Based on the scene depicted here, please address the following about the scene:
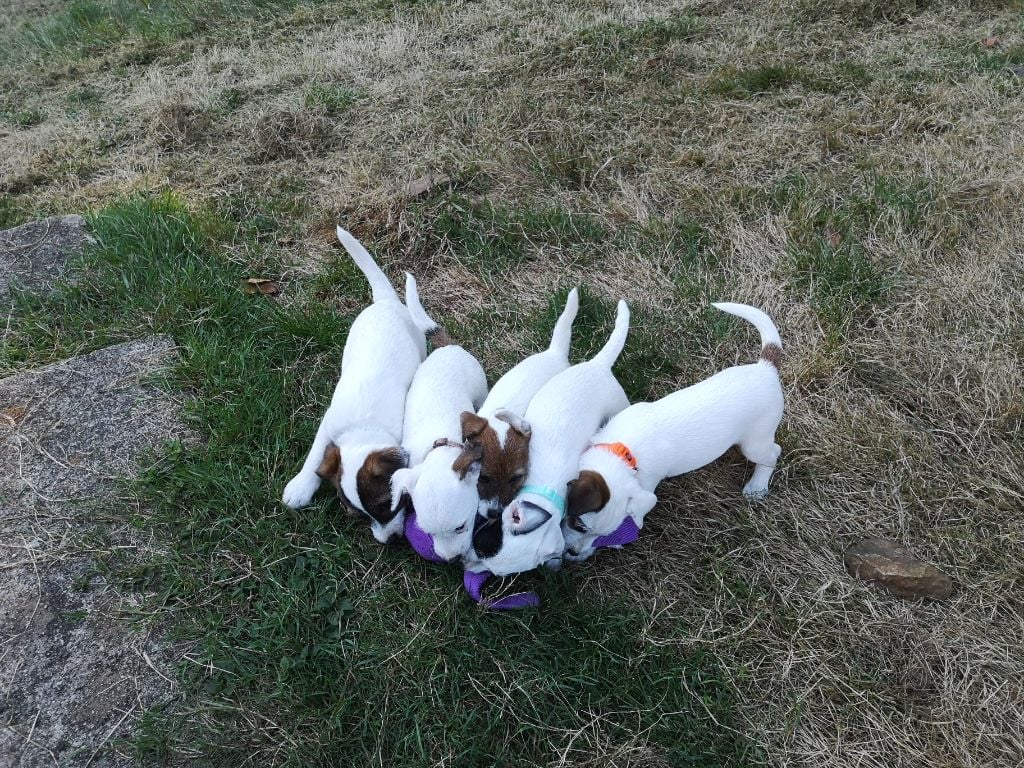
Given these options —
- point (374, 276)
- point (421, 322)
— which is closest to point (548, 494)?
point (421, 322)

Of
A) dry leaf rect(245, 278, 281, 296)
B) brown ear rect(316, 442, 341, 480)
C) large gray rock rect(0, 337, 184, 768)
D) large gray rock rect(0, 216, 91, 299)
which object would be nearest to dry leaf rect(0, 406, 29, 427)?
large gray rock rect(0, 337, 184, 768)

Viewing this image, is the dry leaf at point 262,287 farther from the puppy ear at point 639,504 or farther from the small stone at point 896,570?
the small stone at point 896,570

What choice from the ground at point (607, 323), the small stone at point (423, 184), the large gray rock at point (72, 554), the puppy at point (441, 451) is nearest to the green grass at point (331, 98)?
the ground at point (607, 323)

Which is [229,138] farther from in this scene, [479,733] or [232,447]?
[479,733]

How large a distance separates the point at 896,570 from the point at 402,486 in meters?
1.98

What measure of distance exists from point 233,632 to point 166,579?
0.40 m

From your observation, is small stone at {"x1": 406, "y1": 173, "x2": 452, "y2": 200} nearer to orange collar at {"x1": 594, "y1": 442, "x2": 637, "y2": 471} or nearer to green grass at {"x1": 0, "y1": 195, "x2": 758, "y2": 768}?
green grass at {"x1": 0, "y1": 195, "x2": 758, "y2": 768}

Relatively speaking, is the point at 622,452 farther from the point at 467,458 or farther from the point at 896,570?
the point at 896,570

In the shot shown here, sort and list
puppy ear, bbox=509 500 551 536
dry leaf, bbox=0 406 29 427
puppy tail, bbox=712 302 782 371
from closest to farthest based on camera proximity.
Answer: puppy ear, bbox=509 500 551 536, puppy tail, bbox=712 302 782 371, dry leaf, bbox=0 406 29 427

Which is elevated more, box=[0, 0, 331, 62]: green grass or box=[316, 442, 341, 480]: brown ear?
box=[0, 0, 331, 62]: green grass

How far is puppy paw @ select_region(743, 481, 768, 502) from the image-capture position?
10.0ft

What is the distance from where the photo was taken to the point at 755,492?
3072 millimetres

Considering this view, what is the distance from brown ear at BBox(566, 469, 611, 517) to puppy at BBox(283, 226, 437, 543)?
720 mm

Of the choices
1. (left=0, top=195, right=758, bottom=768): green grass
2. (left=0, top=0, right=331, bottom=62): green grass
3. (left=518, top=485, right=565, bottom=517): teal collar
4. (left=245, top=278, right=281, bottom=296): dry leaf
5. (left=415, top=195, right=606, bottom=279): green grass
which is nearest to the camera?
(left=0, top=195, right=758, bottom=768): green grass
